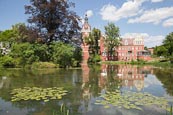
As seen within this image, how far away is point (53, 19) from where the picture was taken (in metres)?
35.0

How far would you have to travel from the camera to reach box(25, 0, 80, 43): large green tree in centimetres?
3400

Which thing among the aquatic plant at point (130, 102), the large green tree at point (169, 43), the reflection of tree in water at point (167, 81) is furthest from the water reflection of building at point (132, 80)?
the large green tree at point (169, 43)

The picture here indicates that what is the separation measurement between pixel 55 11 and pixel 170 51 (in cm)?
3967

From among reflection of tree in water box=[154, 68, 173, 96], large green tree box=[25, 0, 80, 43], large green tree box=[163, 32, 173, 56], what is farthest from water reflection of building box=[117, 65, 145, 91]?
large green tree box=[163, 32, 173, 56]

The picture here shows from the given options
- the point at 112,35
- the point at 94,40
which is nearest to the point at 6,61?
the point at 94,40

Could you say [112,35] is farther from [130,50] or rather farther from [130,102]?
[130,102]

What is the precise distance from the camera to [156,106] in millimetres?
8305

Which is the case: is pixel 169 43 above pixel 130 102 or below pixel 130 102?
above

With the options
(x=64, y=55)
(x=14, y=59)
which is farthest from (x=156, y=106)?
(x=14, y=59)

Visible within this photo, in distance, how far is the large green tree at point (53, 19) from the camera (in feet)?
112

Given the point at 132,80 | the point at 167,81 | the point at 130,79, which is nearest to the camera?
the point at 167,81

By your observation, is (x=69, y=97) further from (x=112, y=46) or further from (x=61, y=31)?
(x=112, y=46)

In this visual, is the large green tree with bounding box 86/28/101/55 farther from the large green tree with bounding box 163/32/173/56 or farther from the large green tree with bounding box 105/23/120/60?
the large green tree with bounding box 163/32/173/56

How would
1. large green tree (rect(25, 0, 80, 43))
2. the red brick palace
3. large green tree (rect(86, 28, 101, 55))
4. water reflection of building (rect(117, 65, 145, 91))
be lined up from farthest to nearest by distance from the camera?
the red brick palace → large green tree (rect(86, 28, 101, 55)) → large green tree (rect(25, 0, 80, 43)) → water reflection of building (rect(117, 65, 145, 91))
